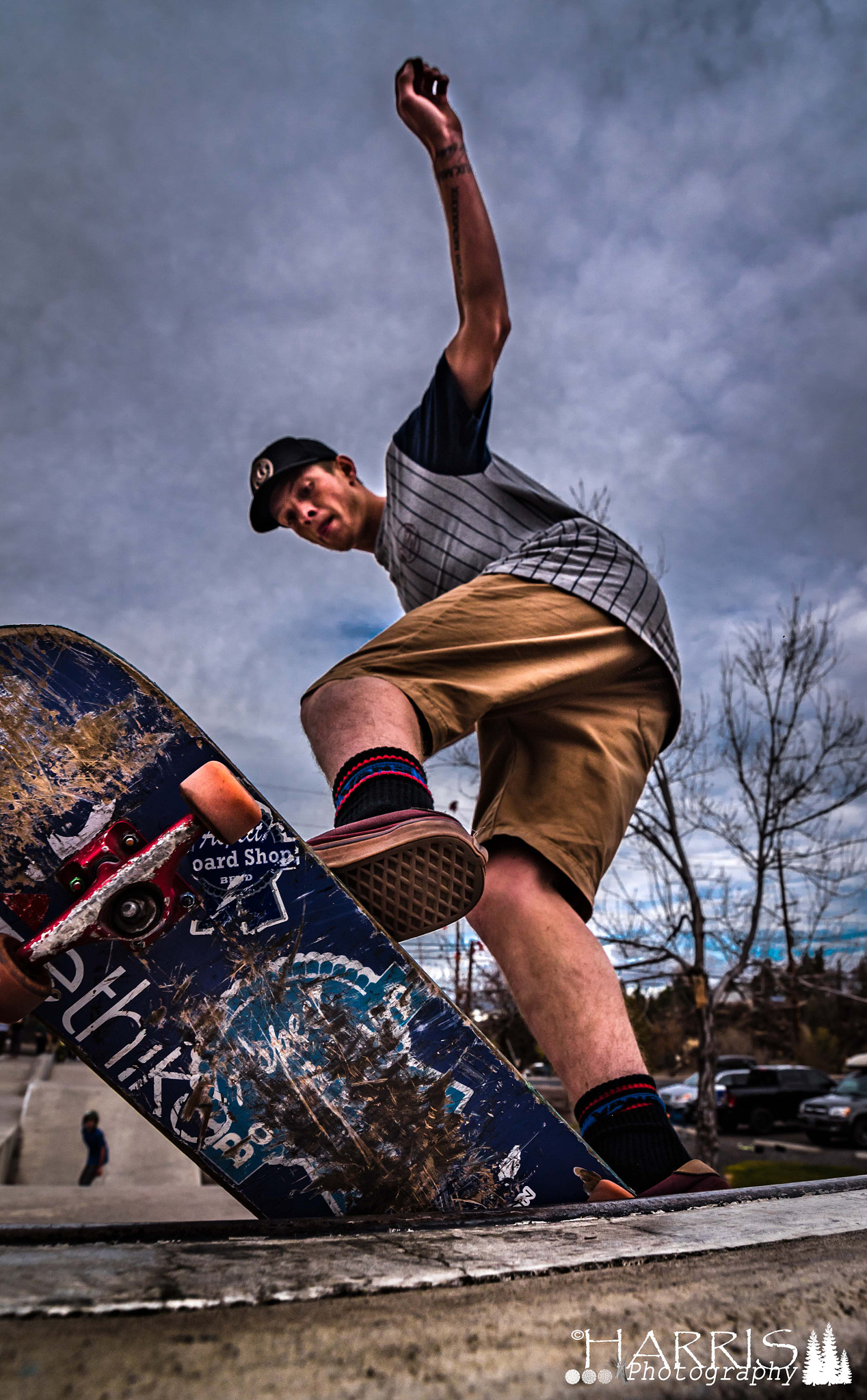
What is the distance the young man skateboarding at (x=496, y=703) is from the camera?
1.27m

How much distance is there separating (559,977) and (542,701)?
1.77 ft

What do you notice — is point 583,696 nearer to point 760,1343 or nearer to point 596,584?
point 596,584

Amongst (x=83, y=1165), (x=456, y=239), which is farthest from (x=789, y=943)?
(x=83, y=1165)

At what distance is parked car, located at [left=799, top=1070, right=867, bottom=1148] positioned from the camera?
1339 centimetres

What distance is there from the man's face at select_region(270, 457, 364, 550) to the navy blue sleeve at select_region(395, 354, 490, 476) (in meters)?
0.35

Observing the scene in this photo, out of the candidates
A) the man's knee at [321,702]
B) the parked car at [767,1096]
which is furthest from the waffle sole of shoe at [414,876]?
the parked car at [767,1096]

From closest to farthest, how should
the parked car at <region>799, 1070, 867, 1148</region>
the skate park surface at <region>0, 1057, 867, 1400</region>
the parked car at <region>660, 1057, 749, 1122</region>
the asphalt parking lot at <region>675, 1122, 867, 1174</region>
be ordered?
the skate park surface at <region>0, 1057, 867, 1400</region>
the asphalt parking lot at <region>675, 1122, 867, 1174</region>
the parked car at <region>799, 1070, 867, 1148</region>
the parked car at <region>660, 1057, 749, 1122</region>

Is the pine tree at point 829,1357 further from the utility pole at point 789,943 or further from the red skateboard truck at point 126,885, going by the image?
the utility pole at point 789,943

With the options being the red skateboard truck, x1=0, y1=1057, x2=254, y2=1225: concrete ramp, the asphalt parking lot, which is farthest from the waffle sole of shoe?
the asphalt parking lot

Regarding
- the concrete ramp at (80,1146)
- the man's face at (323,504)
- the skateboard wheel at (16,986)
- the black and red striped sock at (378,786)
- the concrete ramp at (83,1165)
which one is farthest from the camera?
the concrete ramp at (80,1146)

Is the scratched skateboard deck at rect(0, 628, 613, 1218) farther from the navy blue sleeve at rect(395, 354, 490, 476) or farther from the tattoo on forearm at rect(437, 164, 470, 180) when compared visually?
the tattoo on forearm at rect(437, 164, 470, 180)

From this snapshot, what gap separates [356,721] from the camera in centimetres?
134

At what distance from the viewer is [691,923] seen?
25.3 feet

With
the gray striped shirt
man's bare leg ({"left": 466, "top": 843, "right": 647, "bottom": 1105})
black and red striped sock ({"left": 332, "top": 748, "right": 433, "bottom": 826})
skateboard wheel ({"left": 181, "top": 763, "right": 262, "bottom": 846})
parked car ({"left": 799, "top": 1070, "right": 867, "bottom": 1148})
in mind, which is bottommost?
parked car ({"left": 799, "top": 1070, "right": 867, "bottom": 1148})
